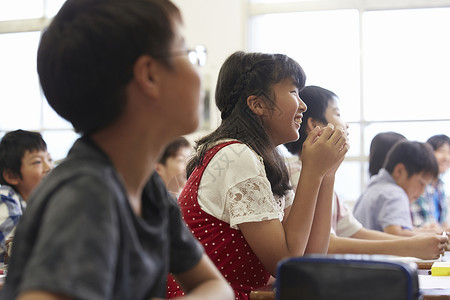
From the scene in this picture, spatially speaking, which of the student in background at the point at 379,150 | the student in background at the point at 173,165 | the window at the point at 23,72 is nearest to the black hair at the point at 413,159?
the student in background at the point at 379,150

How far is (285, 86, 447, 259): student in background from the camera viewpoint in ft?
6.89

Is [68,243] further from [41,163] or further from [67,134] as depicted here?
[67,134]

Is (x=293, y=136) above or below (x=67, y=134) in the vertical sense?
above

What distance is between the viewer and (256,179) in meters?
1.45

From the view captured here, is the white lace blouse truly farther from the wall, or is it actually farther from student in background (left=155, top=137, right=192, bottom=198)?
the wall

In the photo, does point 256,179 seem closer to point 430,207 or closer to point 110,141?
point 110,141

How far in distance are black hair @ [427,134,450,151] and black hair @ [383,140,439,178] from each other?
1604 mm

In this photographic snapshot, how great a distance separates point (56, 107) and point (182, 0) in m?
4.88

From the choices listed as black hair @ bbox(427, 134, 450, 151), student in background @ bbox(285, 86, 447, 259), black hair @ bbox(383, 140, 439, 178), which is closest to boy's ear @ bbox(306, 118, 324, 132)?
student in background @ bbox(285, 86, 447, 259)

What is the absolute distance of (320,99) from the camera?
7.54ft

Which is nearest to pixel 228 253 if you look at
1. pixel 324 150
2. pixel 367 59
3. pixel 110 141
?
pixel 324 150

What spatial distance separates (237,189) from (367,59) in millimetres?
4298

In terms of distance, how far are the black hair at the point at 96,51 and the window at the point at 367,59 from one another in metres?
4.58

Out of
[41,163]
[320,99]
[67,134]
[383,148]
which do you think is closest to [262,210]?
[320,99]
